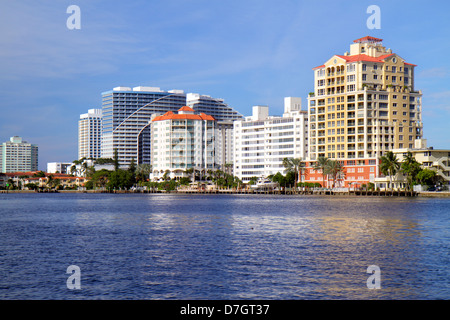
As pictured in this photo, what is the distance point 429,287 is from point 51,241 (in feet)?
129

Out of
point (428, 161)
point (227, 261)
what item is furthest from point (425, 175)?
point (227, 261)

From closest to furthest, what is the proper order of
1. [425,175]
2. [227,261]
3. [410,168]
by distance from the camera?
[227,261], [425,175], [410,168]

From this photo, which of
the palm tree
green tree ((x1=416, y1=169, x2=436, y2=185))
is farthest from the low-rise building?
green tree ((x1=416, y1=169, x2=436, y2=185))

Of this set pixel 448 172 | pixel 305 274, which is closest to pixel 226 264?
pixel 305 274

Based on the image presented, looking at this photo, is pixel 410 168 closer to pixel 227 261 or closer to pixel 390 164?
pixel 390 164

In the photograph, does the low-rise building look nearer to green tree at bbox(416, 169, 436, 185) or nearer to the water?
green tree at bbox(416, 169, 436, 185)

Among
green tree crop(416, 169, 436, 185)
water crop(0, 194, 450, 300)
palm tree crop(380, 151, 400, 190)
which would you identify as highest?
palm tree crop(380, 151, 400, 190)

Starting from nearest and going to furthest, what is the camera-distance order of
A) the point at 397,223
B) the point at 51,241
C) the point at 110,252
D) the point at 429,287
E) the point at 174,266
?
1. the point at 429,287
2. the point at 174,266
3. the point at 110,252
4. the point at 51,241
5. the point at 397,223

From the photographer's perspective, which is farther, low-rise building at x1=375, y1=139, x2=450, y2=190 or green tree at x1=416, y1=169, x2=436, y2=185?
low-rise building at x1=375, y1=139, x2=450, y2=190
